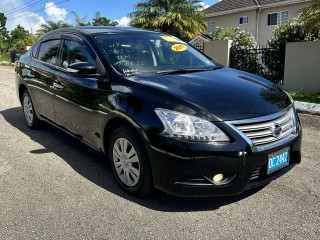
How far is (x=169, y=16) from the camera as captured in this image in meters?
19.9

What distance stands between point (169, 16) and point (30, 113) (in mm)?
15526

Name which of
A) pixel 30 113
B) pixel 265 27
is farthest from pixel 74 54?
pixel 265 27

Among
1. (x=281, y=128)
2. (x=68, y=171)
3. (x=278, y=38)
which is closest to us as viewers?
(x=281, y=128)

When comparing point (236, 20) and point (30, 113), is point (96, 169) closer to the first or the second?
point (30, 113)

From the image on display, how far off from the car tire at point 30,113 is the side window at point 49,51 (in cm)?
81

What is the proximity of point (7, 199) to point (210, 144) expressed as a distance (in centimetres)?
210

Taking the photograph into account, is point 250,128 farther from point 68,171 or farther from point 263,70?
point 263,70

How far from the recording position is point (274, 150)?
9.77 feet

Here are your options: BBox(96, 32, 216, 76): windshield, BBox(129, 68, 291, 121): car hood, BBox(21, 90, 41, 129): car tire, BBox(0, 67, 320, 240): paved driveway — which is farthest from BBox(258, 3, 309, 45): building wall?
BBox(0, 67, 320, 240): paved driveway

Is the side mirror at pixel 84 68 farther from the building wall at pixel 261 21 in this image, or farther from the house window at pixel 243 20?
the house window at pixel 243 20

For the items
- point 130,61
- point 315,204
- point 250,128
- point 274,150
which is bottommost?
point 315,204

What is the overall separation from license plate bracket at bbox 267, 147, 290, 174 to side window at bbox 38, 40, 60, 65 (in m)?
3.19

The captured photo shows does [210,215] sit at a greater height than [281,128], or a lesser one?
lesser

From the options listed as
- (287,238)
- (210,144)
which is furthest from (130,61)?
(287,238)
